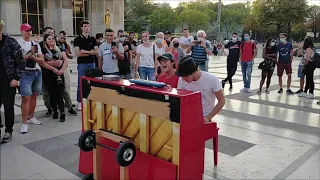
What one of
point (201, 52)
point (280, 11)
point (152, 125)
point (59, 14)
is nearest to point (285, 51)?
point (201, 52)

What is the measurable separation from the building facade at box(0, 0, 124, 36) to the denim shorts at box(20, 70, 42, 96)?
61.2 ft

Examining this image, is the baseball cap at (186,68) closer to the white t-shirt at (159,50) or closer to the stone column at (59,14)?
the white t-shirt at (159,50)

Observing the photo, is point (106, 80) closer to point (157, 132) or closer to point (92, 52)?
point (157, 132)

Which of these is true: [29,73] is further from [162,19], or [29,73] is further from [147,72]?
[162,19]

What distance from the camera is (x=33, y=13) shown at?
2530 centimetres

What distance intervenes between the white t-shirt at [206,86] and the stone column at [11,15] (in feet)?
70.9

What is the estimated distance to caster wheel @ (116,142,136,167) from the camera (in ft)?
9.13

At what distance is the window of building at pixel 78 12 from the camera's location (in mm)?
27109

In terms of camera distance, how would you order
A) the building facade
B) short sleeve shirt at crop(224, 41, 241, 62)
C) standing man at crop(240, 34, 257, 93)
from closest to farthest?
standing man at crop(240, 34, 257, 93) → short sleeve shirt at crop(224, 41, 241, 62) → the building facade

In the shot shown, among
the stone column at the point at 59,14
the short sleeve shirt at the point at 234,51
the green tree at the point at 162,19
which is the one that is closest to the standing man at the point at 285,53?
the short sleeve shirt at the point at 234,51

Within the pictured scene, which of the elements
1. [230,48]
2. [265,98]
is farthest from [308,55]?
[230,48]

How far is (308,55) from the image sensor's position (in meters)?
8.41

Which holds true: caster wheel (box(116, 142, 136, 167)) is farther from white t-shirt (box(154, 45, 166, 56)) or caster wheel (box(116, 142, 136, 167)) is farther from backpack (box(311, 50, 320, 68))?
backpack (box(311, 50, 320, 68))

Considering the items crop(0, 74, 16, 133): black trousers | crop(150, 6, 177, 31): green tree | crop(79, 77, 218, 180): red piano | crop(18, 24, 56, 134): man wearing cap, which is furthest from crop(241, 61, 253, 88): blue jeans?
crop(150, 6, 177, 31): green tree
